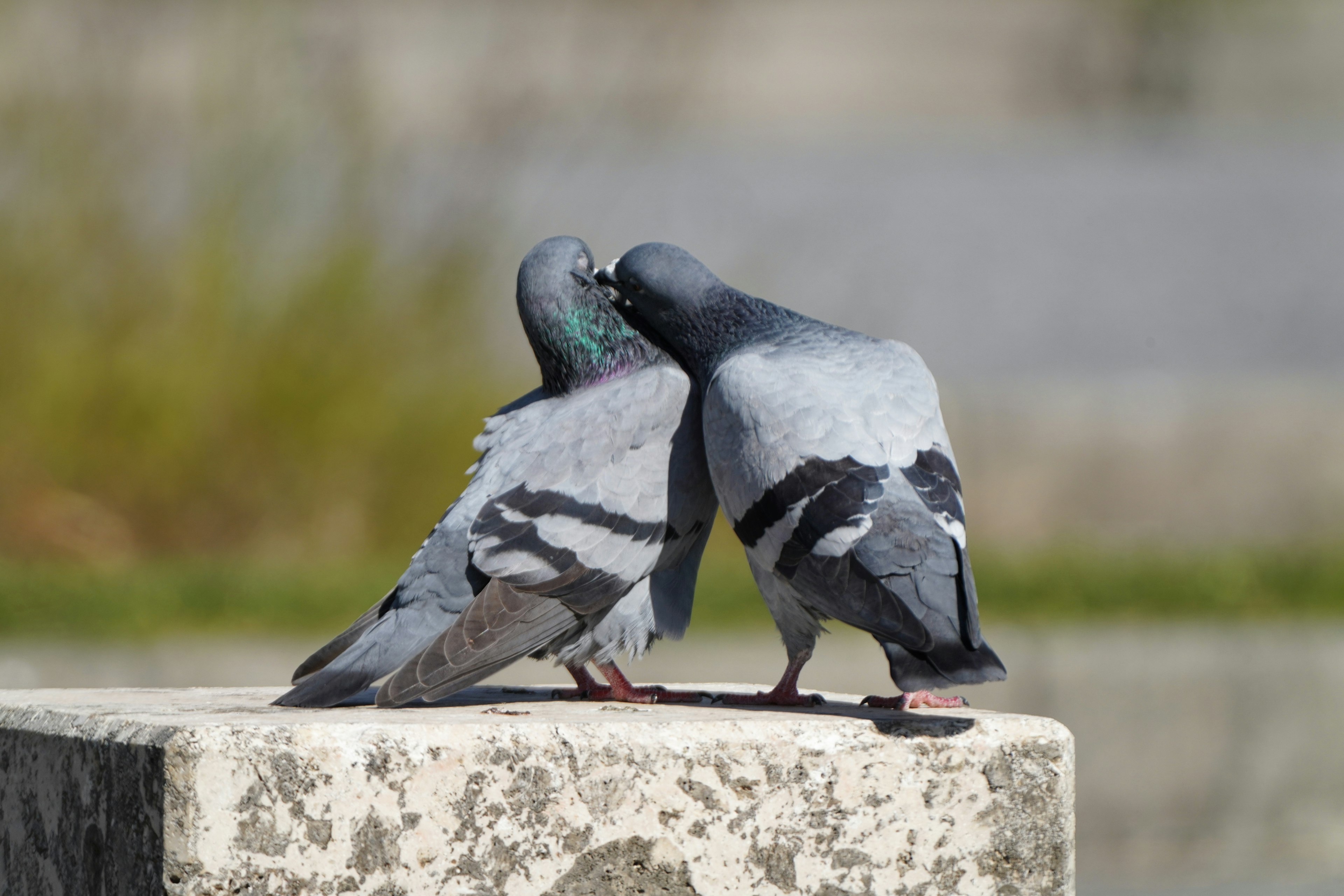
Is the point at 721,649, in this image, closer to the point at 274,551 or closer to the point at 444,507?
the point at 444,507

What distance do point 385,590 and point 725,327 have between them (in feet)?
9.84

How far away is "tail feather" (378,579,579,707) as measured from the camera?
2578 millimetres

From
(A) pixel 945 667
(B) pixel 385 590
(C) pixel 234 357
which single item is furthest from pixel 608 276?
(C) pixel 234 357

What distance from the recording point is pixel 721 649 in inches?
207

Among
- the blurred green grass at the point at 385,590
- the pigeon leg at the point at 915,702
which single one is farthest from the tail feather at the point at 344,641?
the blurred green grass at the point at 385,590

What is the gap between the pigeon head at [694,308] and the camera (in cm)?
306

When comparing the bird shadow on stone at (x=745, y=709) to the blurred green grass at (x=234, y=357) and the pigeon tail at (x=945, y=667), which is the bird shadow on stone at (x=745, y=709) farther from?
the blurred green grass at (x=234, y=357)

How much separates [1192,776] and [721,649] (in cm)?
171

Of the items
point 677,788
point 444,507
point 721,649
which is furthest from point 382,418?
point 677,788

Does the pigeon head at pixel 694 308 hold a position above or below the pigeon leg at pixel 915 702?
above

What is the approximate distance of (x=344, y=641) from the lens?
2.80 meters

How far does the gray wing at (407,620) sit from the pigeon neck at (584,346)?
30cm

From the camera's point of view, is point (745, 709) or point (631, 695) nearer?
point (745, 709)

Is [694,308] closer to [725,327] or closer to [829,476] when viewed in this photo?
[725,327]
